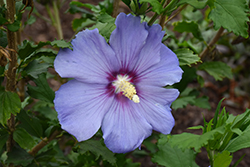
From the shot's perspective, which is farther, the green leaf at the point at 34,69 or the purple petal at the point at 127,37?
the green leaf at the point at 34,69

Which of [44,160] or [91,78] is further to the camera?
[44,160]

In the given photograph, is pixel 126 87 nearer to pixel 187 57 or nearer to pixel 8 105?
pixel 187 57

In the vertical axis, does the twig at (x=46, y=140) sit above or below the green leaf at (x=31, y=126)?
below

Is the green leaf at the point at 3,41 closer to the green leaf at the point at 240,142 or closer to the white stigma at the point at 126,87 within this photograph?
the white stigma at the point at 126,87

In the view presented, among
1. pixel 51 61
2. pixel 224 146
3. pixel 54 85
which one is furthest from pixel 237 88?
pixel 51 61

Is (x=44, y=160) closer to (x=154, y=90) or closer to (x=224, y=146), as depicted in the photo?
(x=154, y=90)

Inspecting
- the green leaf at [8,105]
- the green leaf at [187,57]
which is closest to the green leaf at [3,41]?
the green leaf at [8,105]
